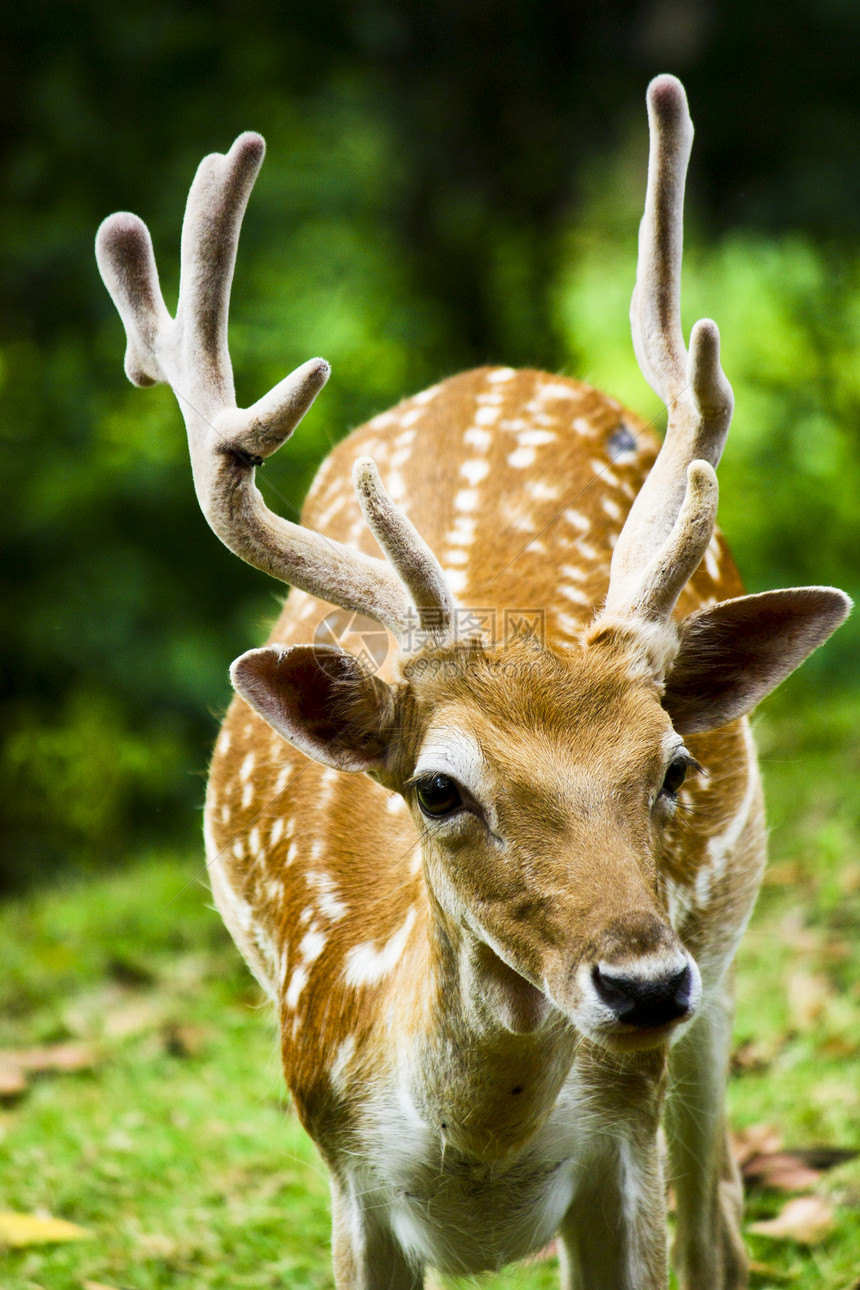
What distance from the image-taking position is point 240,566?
824cm

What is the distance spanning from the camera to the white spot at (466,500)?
3546 millimetres

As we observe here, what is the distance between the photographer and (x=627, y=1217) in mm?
2867

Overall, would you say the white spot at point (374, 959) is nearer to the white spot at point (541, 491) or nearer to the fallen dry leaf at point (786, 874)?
the white spot at point (541, 491)

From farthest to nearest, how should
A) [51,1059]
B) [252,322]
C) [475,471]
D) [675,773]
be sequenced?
[252,322] < [51,1059] < [475,471] < [675,773]

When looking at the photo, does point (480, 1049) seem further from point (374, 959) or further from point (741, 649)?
point (741, 649)

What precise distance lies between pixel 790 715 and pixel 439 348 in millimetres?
3210

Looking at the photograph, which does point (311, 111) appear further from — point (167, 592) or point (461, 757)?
point (461, 757)

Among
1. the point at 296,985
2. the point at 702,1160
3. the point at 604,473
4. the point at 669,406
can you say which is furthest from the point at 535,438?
the point at 702,1160

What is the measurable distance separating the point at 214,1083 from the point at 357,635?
8.05 ft

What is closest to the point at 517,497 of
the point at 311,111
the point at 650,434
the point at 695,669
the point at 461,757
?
the point at 650,434

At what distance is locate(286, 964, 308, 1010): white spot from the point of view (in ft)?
10.0

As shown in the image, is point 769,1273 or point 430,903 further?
point 769,1273

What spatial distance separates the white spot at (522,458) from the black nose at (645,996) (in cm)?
182

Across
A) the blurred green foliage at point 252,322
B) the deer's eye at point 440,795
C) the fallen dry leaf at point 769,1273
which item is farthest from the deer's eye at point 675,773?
the blurred green foliage at point 252,322
